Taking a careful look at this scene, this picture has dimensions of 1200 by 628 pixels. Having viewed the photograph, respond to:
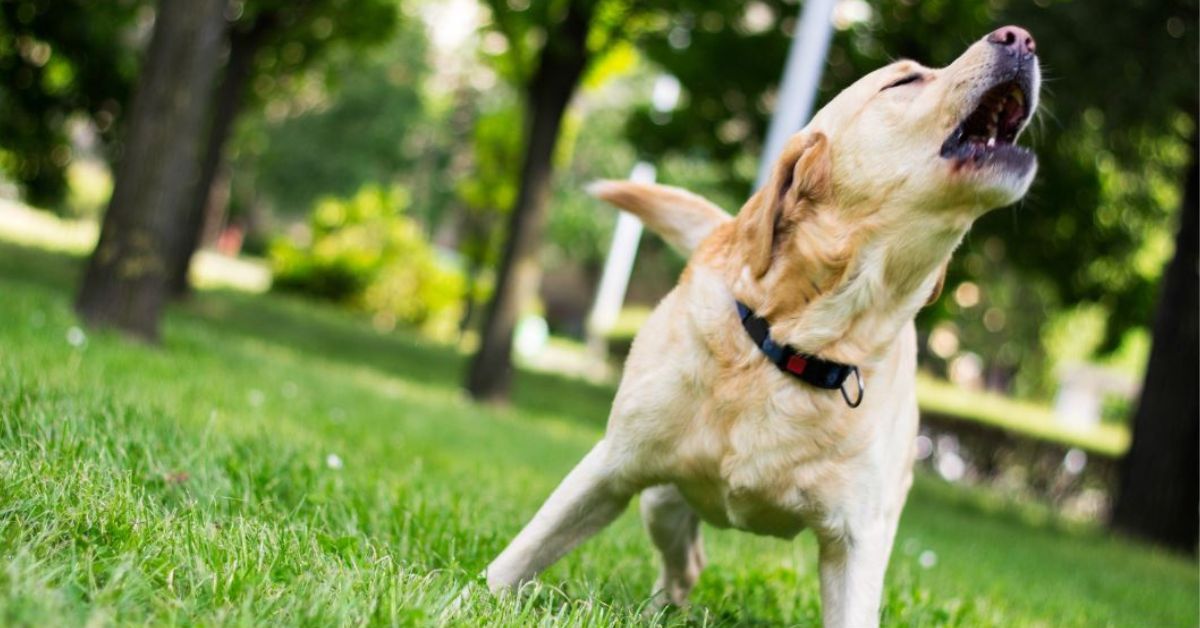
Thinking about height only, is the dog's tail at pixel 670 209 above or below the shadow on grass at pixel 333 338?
above

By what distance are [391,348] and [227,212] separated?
29.2 metres

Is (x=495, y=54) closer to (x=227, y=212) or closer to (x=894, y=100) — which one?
(x=894, y=100)

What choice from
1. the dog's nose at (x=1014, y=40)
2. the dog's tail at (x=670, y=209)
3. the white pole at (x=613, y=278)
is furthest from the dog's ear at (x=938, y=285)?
the white pole at (x=613, y=278)

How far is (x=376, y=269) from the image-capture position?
26422 mm

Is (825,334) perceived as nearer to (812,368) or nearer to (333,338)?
(812,368)

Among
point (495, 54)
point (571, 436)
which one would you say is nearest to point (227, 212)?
point (495, 54)

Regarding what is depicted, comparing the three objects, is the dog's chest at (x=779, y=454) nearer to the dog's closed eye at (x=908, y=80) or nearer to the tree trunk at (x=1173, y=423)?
the dog's closed eye at (x=908, y=80)

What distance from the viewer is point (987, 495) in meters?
17.1

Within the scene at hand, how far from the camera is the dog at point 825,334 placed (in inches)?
111

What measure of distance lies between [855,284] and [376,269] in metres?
24.2

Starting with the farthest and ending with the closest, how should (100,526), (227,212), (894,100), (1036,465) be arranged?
(227,212)
(1036,465)
(894,100)
(100,526)

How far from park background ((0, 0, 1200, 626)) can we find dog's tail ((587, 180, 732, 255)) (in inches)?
43.0

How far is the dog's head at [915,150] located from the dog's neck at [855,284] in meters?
0.03

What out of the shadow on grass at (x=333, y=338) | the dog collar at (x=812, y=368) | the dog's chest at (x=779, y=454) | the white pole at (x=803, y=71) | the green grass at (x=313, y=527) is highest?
the white pole at (x=803, y=71)
